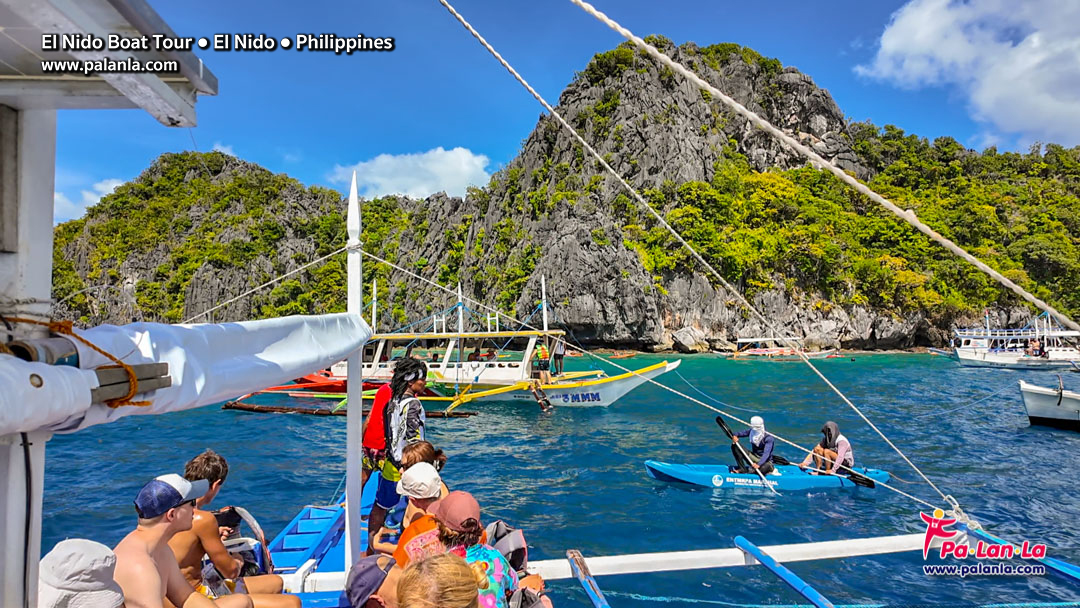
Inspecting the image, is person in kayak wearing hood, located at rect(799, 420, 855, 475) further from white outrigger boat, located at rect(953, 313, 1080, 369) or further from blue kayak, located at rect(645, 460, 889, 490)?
white outrigger boat, located at rect(953, 313, 1080, 369)

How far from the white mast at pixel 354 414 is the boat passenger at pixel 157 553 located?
1275mm

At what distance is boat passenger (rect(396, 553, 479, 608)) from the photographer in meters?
1.68

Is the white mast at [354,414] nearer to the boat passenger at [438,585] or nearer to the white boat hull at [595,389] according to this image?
the boat passenger at [438,585]

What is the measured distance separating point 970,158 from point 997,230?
65.7 ft

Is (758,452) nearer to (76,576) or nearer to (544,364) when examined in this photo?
(76,576)

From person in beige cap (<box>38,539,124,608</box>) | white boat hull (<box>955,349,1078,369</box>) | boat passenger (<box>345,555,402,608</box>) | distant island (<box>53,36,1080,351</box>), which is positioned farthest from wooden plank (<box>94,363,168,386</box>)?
white boat hull (<box>955,349,1078,369</box>)

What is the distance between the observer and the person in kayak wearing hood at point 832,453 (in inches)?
365

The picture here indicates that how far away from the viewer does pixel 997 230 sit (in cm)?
5234

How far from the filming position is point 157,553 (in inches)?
101

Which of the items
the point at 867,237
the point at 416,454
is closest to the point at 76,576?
the point at 416,454

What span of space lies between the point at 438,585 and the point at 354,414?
279cm

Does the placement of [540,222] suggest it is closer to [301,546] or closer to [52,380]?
[301,546]

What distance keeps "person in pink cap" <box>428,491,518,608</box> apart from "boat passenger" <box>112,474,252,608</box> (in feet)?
3.73

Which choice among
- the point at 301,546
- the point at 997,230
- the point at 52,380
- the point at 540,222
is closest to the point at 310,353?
the point at 52,380
